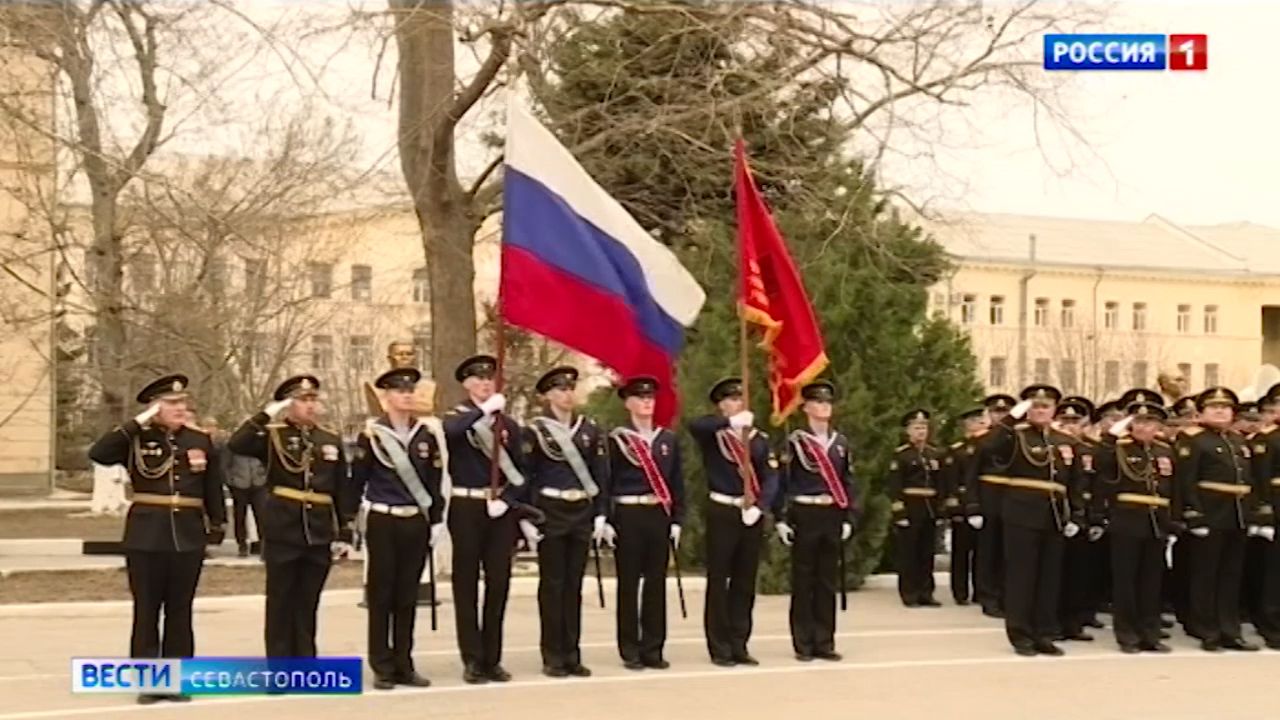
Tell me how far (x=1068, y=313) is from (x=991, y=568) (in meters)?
41.0

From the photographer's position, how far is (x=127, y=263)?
931 inches

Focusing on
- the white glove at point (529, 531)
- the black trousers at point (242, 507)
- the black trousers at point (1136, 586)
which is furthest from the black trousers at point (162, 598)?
the black trousers at point (242, 507)

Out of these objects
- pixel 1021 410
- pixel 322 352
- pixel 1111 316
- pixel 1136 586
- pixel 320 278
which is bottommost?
pixel 1136 586

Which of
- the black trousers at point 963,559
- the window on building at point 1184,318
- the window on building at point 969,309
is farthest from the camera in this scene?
the window on building at point 1184,318

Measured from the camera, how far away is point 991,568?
1366 cm

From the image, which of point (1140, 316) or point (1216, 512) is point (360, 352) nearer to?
point (1140, 316)

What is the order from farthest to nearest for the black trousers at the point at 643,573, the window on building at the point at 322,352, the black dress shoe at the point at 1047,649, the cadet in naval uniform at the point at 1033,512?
1. the window on building at the point at 322,352
2. the black dress shoe at the point at 1047,649
3. the cadet in naval uniform at the point at 1033,512
4. the black trousers at the point at 643,573

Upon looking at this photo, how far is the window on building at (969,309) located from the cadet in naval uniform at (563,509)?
41.9 metres

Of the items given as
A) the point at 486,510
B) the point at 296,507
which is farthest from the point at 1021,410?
the point at 296,507

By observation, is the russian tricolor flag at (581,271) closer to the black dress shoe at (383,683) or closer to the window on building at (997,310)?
the black dress shoe at (383,683)

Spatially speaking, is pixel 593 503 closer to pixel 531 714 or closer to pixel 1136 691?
pixel 531 714

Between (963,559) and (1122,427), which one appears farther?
(963,559)

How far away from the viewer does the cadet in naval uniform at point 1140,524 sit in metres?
11.5

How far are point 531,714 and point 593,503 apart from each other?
1.73 meters
